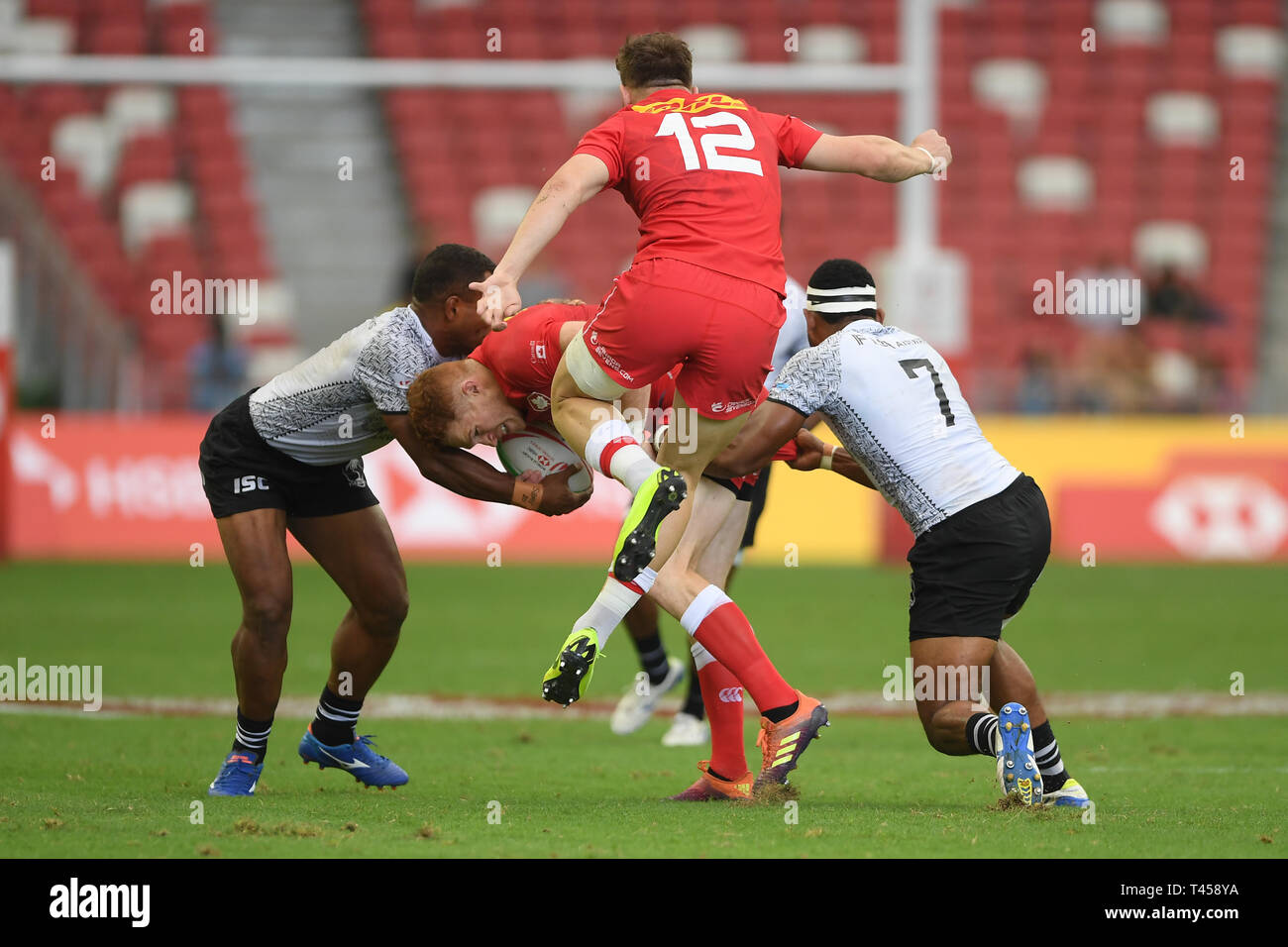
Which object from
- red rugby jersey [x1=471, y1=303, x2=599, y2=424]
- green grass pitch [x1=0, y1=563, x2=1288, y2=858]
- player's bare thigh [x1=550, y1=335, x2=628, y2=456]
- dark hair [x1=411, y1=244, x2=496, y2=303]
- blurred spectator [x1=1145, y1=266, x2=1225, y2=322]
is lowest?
green grass pitch [x1=0, y1=563, x2=1288, y2=858]

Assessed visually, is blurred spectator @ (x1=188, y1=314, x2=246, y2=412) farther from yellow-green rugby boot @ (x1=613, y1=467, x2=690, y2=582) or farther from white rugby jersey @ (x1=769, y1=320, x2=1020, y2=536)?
yellow-green rugby boot @ (x1=613, y1=467, x2=690, y2=582)

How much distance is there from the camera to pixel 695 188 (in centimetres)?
630

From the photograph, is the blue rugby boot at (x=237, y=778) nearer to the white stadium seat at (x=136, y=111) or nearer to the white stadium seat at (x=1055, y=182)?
the white stadium seat at (x=136, y=111)

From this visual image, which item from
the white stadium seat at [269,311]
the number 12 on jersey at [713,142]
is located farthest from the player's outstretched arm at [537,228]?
the white stadium seat at [269,311]

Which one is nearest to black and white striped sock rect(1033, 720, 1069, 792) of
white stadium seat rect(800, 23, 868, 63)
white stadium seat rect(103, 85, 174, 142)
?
white stadium seat rect(800, 23, 868, 63)

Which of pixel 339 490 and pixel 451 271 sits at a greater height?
pixel 451 271

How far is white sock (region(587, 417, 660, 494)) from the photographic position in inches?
243

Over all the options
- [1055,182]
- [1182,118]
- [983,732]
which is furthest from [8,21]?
[983,732]

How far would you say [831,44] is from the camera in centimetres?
2489

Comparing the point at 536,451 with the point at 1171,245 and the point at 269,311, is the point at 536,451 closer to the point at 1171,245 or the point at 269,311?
the point at 269,311

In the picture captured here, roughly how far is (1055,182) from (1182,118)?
2363 mm

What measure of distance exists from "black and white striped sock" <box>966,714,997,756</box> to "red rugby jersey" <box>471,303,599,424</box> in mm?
2119

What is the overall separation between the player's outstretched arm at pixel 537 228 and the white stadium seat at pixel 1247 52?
21.9m
